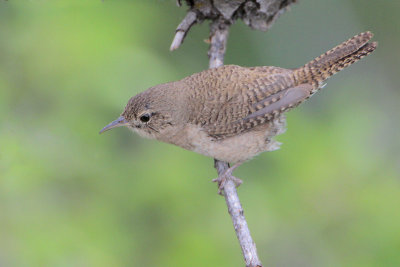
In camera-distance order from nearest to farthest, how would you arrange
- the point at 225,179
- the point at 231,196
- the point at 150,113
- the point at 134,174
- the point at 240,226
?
1. the point at 240,226
2. the point at 231,196
3. the point at 134,174
4. the point at 225,179
5. the point at 150,113

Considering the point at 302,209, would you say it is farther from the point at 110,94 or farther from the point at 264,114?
the point at 110,94

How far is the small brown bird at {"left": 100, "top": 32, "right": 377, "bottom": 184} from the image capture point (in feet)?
12.1

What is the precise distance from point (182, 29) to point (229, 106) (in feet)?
2.23

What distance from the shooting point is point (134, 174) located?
3.43 meters

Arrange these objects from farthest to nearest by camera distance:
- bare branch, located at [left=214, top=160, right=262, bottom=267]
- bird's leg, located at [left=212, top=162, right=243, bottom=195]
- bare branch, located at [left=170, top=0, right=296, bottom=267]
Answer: bare branch, located at [left=170, top=0, right=296, bottom=267] → bird's leg, located at [left=212, top=162, right=243, bottom=195] → bare branch, located at [left=214, top=160, right=262, bottom=267]

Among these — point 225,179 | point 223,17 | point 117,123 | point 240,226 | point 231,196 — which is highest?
point 223,17

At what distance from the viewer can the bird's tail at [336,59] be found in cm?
363

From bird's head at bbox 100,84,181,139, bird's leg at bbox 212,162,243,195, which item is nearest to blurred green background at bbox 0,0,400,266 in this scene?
bird's leg at bbox 212,162,243,195

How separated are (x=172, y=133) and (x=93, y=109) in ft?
2.40

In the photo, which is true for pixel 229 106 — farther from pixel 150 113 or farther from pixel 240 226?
pixel 240 226

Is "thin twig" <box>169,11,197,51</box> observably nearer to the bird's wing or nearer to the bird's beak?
the bird's wing

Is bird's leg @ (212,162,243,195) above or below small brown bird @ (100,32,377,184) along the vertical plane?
below

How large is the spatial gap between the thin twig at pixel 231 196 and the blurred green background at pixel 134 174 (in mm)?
153

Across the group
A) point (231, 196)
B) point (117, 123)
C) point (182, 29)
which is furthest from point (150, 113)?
point (231, 196)
